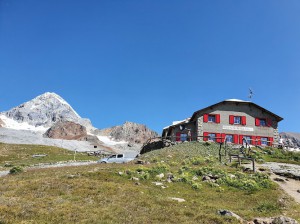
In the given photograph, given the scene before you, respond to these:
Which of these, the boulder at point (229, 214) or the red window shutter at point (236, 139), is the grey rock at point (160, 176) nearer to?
the boulder at point (229, 214)

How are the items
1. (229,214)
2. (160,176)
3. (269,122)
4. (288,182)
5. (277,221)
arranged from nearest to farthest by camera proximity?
(277,221)
(229,214)
(160,176)
(288,182)
(269,122)

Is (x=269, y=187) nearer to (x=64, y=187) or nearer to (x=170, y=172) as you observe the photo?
(x=170, y=172)

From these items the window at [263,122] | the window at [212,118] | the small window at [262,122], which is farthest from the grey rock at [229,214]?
the small window at [262,122]

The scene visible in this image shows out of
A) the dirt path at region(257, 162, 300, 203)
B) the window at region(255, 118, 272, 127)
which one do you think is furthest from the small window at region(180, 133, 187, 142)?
the dirt path at region(257, 162, 300, 203)

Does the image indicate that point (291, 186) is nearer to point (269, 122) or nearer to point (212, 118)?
point (212, 118)

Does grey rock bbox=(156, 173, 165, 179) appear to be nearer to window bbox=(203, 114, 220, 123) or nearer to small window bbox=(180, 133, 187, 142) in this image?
window bbox=(203, 114, 220, 123)

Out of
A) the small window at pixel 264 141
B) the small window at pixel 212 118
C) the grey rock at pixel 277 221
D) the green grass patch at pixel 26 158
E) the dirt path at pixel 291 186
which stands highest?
the small window at pixel 212 118

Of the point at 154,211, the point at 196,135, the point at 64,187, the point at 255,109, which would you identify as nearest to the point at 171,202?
the point at 154,211

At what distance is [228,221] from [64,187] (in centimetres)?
1100

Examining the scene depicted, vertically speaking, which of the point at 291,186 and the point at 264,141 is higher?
the point at 264,141

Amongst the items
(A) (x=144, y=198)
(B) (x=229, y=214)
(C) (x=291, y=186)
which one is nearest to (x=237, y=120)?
(C) (x=291, y=186)

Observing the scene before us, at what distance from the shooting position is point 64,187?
2189cm

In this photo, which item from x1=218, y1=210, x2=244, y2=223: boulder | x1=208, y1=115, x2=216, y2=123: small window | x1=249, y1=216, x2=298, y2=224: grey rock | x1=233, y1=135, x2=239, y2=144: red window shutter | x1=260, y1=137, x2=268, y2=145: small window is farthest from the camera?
x1=208, y1=115, x2=216, y2=123: small window

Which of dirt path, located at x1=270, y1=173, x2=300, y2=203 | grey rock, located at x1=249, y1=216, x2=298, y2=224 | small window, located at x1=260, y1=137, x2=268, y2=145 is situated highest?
small window, located at x1=260, y1=137, x2=268, y2=145
